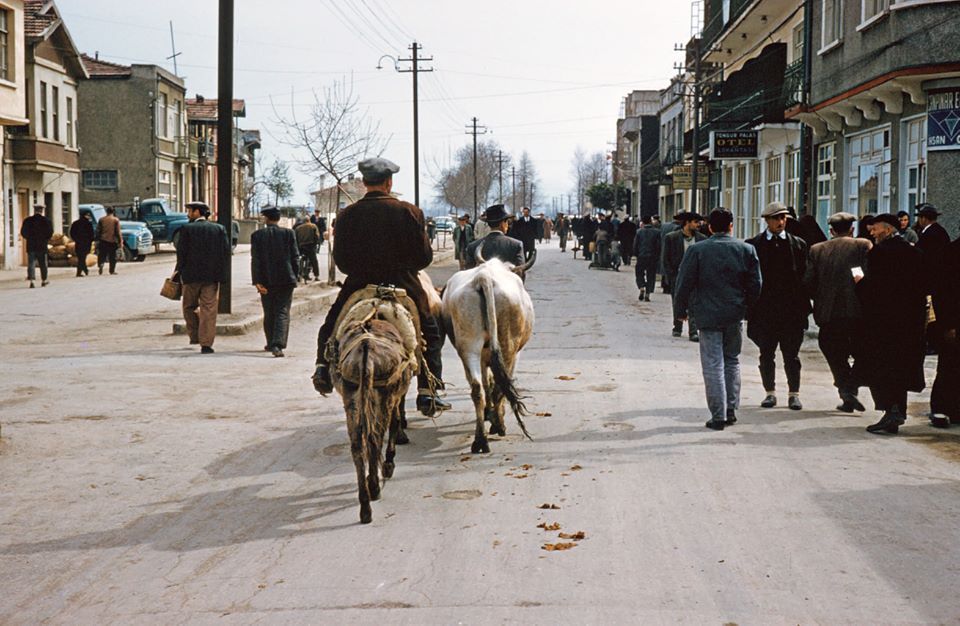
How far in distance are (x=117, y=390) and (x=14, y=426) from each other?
193cm

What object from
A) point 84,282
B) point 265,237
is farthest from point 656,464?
point 84,282

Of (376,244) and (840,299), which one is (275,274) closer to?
(840,299)

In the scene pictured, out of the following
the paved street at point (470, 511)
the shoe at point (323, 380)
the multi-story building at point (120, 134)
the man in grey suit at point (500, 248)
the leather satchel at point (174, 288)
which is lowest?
the paved street at point (470, 511)

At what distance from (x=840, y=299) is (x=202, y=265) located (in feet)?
24.8

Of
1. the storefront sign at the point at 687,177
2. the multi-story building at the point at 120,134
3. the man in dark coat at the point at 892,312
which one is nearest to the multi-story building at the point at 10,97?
the storefront sign at the point at 687,177

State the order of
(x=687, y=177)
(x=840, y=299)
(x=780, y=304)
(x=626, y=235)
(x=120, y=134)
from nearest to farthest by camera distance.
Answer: (x=840, y=299)
(x=780, y=304)
(x=626, y=235)
(x=687, y=177)
(x=120, y=134)

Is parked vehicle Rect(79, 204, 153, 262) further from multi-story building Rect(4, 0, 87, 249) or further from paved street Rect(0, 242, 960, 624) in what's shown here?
paved street Rect(0, 242, 960, 624)

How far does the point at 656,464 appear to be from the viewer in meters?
7.82

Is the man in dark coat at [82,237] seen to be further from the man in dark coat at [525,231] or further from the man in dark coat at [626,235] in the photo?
the man in dark coat at [626,235]

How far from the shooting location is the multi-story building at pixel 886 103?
724 inches

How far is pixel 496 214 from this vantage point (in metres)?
10.6

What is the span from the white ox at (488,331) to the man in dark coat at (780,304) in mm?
2707

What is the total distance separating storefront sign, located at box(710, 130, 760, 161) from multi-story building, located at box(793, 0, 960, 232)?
17.1ft

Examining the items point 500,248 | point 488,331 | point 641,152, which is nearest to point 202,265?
point 500,248
